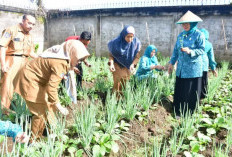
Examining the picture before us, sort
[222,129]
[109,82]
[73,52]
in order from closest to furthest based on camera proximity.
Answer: [73,52] → [222,129] → [109,82]

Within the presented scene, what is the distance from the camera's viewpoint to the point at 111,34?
9.41m

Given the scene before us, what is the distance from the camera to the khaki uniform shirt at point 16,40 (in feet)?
9.07

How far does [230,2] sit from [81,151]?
775 cm

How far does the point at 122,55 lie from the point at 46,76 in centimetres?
151

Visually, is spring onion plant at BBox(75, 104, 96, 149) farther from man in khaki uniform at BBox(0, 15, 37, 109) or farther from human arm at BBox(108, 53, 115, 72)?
man in khaki uniform at BBox(0, 15, 37, 109)

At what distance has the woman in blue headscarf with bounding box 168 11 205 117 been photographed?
2.65 metres

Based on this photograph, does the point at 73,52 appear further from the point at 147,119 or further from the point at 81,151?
the point at 147,119

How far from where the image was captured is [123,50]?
3.15 meters

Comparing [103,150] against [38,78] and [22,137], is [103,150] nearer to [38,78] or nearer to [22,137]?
[22,137]

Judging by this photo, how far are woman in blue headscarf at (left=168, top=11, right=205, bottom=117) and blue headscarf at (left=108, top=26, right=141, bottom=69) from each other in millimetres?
673

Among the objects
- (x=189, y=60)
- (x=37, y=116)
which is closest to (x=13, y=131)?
(x=37, y=116)

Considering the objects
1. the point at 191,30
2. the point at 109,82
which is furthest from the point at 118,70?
the point at 191,30

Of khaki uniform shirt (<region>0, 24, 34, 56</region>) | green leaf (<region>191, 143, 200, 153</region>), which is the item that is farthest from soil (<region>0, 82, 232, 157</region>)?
khaki uniform shirt (<region>0, 24, 34, 56</region>)

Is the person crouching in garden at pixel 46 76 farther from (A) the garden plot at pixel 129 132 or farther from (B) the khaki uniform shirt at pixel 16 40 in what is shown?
(B) the khaki uniform shirt at pixel 16 40
